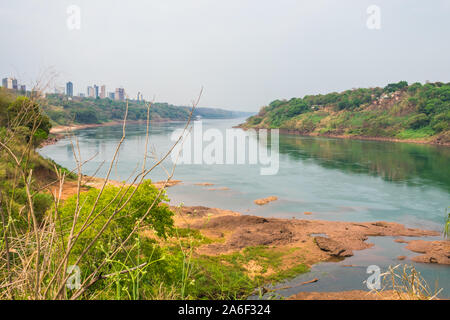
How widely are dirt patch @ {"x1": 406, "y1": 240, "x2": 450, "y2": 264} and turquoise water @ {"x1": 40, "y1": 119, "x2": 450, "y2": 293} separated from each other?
20.5 inches

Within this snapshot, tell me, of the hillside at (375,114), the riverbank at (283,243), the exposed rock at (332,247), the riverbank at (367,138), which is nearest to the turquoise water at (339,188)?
the exposed rock at (332,247)

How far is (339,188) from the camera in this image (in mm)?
30094

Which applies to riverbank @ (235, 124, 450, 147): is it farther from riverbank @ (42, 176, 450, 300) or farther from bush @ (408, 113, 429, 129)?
riverbank @ (42, 176, 450, 300)

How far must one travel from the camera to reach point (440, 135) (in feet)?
194

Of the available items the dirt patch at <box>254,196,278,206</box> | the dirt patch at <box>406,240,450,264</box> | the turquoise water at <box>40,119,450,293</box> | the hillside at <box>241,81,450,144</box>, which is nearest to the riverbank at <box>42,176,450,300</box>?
the dirt patch at <box>406,240,450,264</box>

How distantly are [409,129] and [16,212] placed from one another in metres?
69.8

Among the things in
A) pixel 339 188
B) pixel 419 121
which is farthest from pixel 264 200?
pixel 419 121

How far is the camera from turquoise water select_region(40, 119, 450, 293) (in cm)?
1738

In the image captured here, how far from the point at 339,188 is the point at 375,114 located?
53301 mm

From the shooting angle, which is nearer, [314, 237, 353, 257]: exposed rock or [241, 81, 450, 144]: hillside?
[314, 237, 353, 257]: exposed rock

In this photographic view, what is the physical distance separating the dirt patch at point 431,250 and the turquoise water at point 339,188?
0.52m
